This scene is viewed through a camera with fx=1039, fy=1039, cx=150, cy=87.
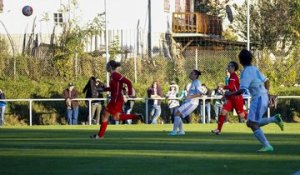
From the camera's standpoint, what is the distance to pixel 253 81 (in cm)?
1877

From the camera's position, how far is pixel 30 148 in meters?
20.3

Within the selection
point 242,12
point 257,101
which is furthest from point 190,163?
point 242,12

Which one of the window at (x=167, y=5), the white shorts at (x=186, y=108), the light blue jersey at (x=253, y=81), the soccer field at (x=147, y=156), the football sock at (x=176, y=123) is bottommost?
the soccer field at (x=147, y=156)

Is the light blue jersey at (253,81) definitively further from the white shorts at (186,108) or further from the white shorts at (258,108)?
the white shorts at (186,108)

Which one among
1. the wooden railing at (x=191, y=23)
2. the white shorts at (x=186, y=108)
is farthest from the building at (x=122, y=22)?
the white shorts at (x=186, y=108)

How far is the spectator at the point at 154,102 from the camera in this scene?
4094cm

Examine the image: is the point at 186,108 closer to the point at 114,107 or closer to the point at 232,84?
the point at 232,84

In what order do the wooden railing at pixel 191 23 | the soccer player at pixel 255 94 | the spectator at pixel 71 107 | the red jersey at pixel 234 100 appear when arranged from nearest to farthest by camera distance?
the soccer player at pixel 255 94 < the red jersey at pixel 234 100 < the spectator at pixel 71 107 < the wooden railing at pixel 191 23

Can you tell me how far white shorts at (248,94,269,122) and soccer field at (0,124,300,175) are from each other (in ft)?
2.03

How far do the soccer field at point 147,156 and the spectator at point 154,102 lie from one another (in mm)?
16263

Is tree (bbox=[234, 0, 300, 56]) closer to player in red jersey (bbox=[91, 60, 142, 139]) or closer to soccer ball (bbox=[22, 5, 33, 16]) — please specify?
soccer ball (bbox=[22, 5, 33, 16])

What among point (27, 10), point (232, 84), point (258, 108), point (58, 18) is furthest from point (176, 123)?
point (58, 18)

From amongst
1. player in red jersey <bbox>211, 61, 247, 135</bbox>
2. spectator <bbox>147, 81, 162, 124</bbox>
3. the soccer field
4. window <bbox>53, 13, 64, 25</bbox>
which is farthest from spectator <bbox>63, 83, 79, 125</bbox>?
the soccer field

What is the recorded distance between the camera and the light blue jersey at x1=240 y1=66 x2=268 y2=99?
18562 millimetres
